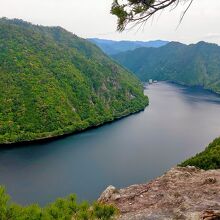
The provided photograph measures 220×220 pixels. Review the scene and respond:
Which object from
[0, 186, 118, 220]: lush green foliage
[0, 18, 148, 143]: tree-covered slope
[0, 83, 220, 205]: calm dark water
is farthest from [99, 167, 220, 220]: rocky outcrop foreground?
[0, 18, 148, 143]: tree-covered slope

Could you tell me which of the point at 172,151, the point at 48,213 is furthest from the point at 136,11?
the point at 172,151

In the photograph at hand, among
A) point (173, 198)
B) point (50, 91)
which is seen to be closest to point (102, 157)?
point (50, 91)

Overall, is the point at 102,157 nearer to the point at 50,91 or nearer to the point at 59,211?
the point at 50,91

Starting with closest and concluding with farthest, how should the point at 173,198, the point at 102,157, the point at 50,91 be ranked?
the point at 173,198 → the point at 102,157 → the point at 50,91

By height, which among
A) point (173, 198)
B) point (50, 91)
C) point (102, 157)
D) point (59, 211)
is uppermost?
point (59, 211)

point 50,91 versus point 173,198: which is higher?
point 173,198

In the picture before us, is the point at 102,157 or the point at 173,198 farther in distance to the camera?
the point at 102,157

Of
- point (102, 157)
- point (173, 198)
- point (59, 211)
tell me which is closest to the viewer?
point (59, 211)
